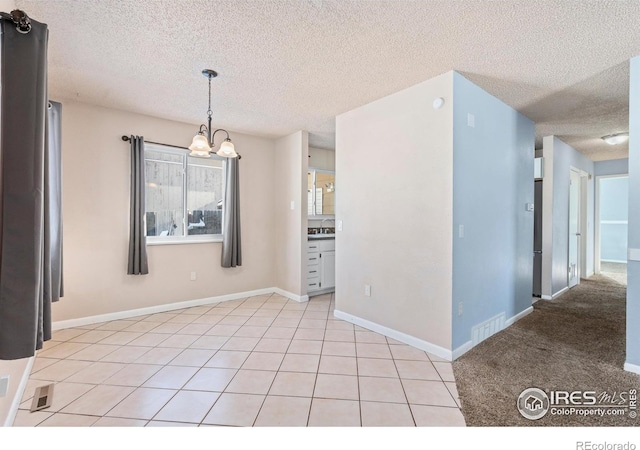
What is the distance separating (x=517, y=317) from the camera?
3615mm

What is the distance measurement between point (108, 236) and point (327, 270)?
301cm

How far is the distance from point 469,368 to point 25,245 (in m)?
3.00

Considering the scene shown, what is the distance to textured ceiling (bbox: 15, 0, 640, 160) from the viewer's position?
72.3 inches

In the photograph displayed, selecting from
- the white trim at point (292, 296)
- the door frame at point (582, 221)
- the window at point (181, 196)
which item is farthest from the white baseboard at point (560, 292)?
the window at point (181, 196)

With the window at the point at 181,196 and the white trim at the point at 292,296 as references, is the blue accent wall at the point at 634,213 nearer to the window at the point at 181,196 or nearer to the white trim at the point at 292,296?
the white trim at the point at 292,296

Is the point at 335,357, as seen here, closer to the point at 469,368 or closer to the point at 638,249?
the point at 469,368

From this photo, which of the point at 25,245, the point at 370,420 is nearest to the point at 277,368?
the point at 370,420

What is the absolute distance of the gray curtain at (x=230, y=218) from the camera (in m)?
4.37

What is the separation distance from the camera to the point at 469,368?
2457mm

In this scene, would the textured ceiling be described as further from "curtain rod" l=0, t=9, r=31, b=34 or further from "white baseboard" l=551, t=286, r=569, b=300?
"white baseboard" l=551, t=286, r=569, b=300

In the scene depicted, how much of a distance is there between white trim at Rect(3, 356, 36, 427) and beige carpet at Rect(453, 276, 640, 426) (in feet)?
8.81

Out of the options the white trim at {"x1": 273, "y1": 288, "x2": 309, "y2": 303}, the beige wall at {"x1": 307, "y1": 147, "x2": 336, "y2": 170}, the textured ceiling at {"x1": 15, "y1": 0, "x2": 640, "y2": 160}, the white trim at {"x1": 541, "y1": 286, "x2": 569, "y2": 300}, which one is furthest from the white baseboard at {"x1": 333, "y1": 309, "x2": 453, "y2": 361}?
the white trim at {"x1": 541, "y1": 286, "x2": 569, "y2": 300}

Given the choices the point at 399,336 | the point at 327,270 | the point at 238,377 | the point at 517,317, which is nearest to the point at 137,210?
the point at 238,377

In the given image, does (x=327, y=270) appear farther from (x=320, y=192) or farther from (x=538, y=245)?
(x=538, y=245)
